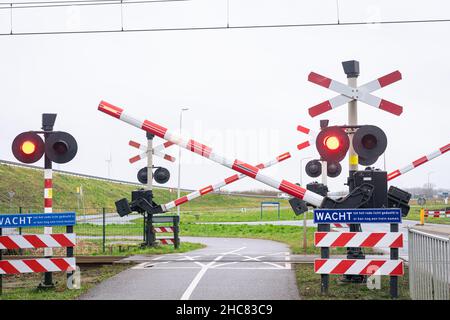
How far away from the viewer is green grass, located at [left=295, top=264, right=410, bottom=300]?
989 cm

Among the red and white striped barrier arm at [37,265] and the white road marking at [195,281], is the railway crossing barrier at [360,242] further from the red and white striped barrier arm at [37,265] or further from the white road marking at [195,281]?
the red and white striped barrier arm at [37,265]

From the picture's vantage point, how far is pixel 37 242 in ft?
36.3

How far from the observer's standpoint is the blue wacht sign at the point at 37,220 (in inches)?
436

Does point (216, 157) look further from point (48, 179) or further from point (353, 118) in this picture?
point (48, 179)

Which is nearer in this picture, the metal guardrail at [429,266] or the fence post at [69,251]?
the metal guardrail at [429,266]

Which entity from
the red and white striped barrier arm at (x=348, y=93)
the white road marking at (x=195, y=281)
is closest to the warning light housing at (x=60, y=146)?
the white road marking at (x=195, y=281)

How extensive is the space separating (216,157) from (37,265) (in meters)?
3.70

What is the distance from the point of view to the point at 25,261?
11.0m

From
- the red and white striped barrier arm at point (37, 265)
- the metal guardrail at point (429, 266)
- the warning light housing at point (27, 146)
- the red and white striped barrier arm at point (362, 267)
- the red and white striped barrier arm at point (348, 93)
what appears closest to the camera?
the metal guardrail at point (429, 266)

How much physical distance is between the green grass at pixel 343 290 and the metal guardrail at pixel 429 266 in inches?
20.0
